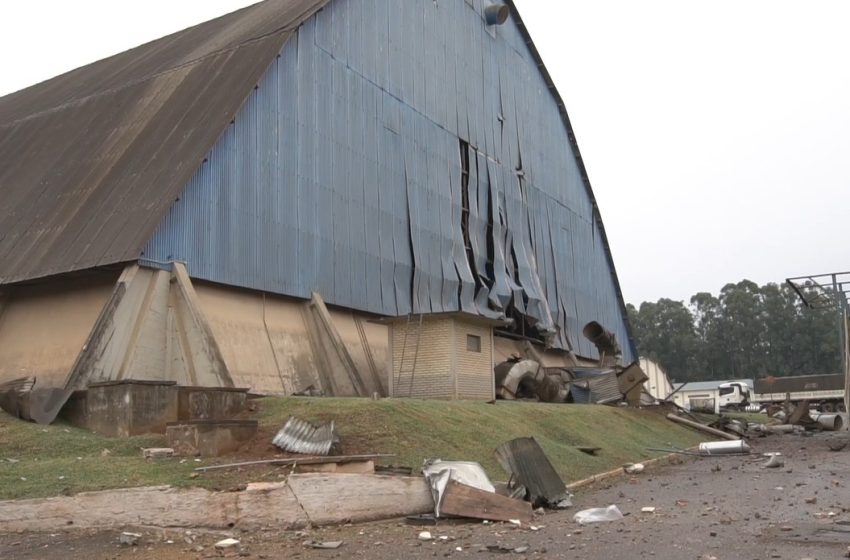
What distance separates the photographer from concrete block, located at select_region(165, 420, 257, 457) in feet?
35.1

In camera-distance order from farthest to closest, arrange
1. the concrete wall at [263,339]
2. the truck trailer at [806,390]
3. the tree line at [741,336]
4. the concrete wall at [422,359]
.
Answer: the tree line at [741,336] < the truck trailer at [806,390] < the concrete wall at [422,359] < the concrete wall at [263,339]

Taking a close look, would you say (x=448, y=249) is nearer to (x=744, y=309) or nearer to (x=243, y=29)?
(x=243, y=29)

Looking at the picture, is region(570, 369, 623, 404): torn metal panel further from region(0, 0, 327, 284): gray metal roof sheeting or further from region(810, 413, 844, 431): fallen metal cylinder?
region(0, 0, 327, 284): gray metal roof sheeting

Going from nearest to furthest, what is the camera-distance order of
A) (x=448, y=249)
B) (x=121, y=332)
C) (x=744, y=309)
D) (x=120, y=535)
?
(x=120, y=535), (x=121, y=332), (x=448, y=249), (x=744, y=309)

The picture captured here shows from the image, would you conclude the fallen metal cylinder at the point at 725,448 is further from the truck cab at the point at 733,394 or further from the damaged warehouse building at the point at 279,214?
the truck cab at the point at 733,394

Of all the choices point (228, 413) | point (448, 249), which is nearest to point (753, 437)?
point (448, 249)

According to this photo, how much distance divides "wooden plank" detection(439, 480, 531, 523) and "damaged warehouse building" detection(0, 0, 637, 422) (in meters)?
6.59

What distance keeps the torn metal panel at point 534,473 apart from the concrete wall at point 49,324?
9061 mm

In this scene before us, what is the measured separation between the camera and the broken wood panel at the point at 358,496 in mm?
8781

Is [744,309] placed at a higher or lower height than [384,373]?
higher

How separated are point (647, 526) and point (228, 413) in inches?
299

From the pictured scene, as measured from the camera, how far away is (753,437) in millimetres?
24359

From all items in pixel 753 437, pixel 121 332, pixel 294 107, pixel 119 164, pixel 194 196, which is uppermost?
pixel 294 107

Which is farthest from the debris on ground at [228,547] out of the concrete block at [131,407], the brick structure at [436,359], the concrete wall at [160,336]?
the brick structure at [436,359]
